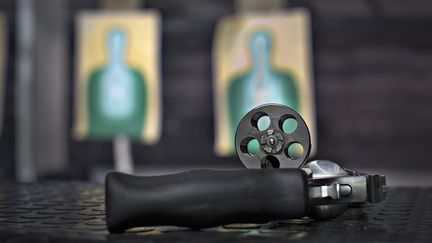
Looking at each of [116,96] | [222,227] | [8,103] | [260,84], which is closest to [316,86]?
[260,84]

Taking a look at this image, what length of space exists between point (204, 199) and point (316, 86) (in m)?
2.21

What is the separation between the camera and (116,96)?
2.68 m

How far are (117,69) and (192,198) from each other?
2.28m

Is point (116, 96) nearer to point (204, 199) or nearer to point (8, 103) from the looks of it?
point (8, 103)

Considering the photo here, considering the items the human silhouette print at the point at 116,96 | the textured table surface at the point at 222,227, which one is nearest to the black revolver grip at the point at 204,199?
the textured table surface at the point at 222,227

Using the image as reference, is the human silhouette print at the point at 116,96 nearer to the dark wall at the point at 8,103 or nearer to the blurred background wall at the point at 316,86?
the blurred background wall at the point at 316,86

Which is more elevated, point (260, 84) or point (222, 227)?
point (260, 84)

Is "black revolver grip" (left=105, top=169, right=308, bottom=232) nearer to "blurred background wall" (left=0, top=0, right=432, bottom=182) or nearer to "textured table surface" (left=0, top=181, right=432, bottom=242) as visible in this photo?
"textured table surface" (left=0, top=181, right=432, bottom=242)

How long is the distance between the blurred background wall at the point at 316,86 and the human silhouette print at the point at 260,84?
109 millimetres

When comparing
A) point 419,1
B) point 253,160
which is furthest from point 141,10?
point 253,160

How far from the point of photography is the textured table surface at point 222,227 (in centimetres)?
38

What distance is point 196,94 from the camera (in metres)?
2.62

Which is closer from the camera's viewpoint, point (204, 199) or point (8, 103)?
point (204, 199)

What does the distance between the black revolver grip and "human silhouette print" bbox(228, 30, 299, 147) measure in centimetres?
207
